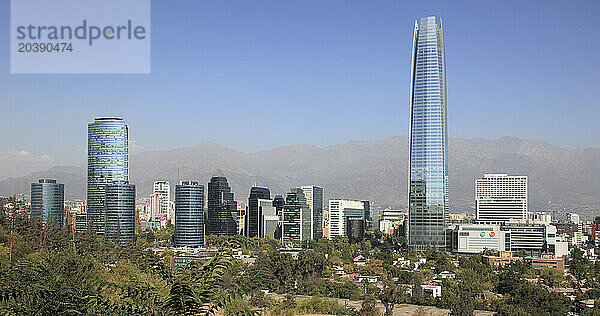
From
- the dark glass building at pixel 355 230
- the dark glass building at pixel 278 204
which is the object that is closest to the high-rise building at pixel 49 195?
the dark glass building at pixel 278 204

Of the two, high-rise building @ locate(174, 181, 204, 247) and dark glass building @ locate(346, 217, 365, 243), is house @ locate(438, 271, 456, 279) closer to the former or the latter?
high-rise building @ locate(174, 181, 204, 247)

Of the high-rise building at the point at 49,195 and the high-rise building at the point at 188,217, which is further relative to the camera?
the high-rise building at the point at 49,195

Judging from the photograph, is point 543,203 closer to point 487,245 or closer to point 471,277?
point 487,245

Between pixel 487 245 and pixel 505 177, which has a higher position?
pixel 505 177

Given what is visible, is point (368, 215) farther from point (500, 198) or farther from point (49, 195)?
point (49, 195)

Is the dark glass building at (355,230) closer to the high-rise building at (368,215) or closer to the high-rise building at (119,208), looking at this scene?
the high-rise building at (368,215)

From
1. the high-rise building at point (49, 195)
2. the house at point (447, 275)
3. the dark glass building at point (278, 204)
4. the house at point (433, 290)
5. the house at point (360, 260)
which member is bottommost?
the house at point (360, 260)

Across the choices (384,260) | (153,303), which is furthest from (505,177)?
(153,303)

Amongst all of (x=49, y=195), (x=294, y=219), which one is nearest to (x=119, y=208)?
(x=49, y=195)
